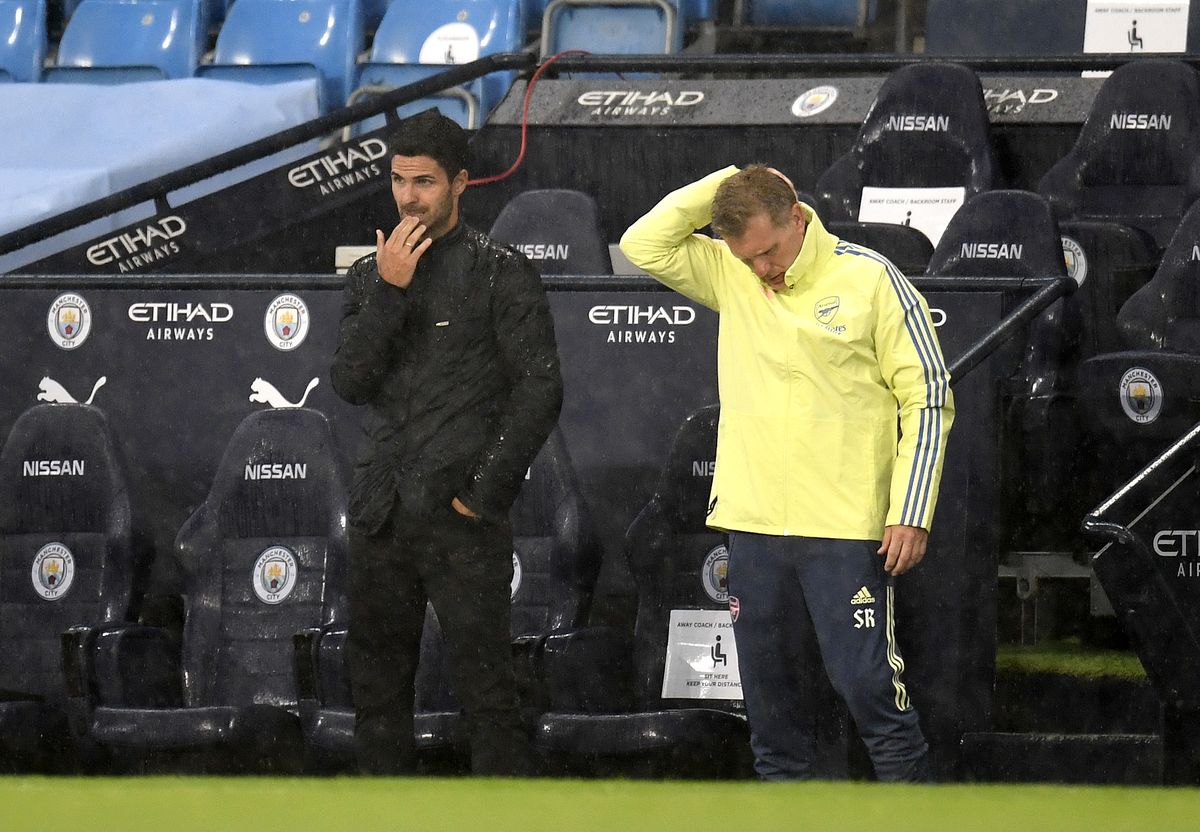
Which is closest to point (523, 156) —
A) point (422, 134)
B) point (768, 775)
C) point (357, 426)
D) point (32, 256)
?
point (32, 256)

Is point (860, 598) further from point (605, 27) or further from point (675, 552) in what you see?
point (605, 27)

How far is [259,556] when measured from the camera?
17.4ft

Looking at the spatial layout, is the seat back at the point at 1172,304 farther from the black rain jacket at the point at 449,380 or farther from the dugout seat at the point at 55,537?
the dugout seat at the point at 55,537

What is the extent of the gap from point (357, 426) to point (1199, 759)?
8.42ft

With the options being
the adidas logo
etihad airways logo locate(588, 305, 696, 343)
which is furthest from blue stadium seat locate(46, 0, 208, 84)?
the adidas logo

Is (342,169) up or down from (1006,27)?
down

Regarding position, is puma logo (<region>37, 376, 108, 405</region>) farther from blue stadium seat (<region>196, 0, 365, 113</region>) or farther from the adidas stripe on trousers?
blue stadium seat (<region>196, 0, 365, 113</region>)

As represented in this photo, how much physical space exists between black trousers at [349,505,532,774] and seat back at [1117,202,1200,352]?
8.43 feet

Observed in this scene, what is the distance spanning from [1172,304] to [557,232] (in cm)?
212

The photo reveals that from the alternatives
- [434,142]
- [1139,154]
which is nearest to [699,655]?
[434,142]

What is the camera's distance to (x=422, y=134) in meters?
4.09

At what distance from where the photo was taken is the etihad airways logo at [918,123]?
7.03 metres

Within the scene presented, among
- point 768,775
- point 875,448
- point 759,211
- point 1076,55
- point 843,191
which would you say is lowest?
point 768,775

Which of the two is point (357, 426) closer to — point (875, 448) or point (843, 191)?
point (875, 448)
